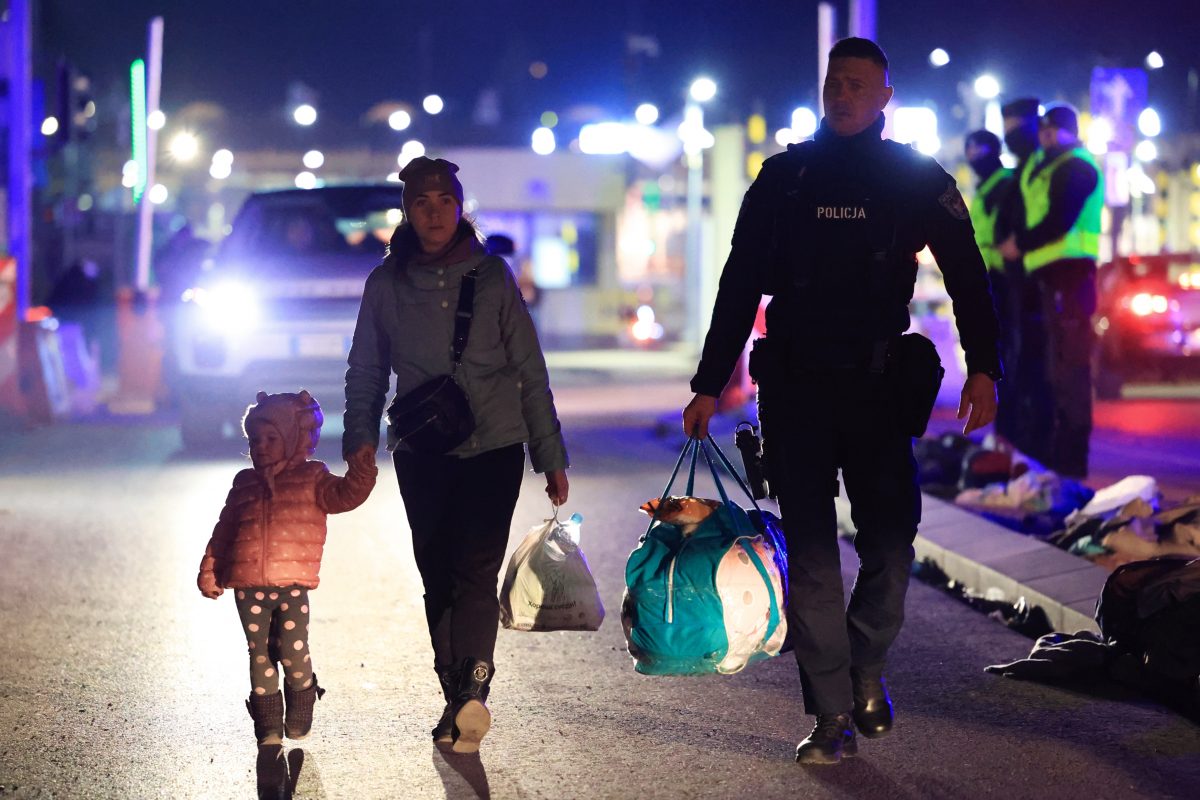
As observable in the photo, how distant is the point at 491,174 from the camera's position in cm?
4644

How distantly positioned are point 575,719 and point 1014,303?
6.04m

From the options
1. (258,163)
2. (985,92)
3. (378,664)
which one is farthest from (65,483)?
(258,163)

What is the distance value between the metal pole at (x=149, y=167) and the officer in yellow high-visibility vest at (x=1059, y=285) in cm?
1467

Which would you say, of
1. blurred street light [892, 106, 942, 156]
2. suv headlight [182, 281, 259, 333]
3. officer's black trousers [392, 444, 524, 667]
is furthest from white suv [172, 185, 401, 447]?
blurred street light [892, 106, 942, 156]

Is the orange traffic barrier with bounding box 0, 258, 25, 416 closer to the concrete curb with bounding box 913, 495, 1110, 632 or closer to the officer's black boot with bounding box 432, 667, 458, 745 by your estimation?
the concrete curb with bounding box 913, 495, 1110, 632

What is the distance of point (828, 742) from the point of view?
513 cm

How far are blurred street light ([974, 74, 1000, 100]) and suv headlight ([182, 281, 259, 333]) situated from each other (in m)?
40.0

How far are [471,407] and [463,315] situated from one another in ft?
0.93

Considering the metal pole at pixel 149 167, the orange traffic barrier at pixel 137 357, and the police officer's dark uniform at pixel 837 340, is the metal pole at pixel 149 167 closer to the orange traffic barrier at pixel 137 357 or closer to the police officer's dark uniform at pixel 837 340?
the orange traffic barrier at pixel 137 357

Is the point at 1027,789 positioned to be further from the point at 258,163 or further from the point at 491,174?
the point at 258,163

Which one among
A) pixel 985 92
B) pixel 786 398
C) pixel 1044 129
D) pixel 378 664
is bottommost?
pixel 378 664

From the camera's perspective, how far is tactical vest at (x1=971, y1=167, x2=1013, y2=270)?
10.9 meters

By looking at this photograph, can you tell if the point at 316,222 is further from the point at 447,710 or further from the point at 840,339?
the point at 840,339

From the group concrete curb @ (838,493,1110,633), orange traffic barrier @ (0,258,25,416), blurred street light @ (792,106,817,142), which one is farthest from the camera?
blurred street light @ (792,106,817,142)
